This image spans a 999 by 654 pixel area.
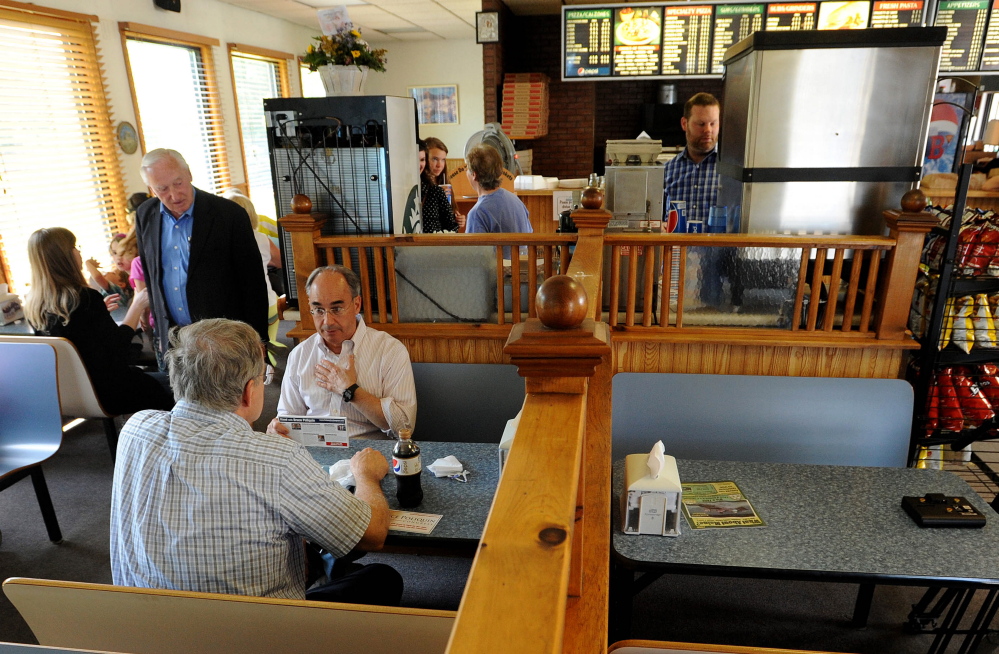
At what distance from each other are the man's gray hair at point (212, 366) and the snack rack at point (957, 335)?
2106 millimetres

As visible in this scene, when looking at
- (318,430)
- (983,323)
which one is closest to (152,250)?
(318,430)

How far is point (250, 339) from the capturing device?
1.49 meters

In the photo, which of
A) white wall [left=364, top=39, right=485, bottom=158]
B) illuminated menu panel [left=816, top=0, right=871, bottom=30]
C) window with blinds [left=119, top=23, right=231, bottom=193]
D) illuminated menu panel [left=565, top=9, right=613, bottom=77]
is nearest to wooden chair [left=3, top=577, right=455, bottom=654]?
illuminated menu panel [left=565, top=9, right=613, bottom=77]

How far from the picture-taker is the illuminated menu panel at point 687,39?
4.69m

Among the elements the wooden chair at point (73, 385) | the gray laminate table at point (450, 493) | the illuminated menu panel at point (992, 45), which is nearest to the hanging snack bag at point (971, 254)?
the gray laminate table at point (450, 493)

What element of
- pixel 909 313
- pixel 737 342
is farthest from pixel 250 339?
pixel 909 313

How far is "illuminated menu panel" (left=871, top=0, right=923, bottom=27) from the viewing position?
14.0 ft

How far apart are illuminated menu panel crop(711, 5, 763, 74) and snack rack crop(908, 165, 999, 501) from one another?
289 cm

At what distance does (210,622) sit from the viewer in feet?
3.87

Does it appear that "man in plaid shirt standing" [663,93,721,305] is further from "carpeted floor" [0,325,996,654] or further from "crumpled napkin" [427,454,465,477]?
"crumpled napkin" [427,454,465,477]

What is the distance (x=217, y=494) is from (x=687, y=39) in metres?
4.65

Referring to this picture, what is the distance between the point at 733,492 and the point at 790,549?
0.26 meters

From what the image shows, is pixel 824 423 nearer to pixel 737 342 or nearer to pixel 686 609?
pixel 737 342

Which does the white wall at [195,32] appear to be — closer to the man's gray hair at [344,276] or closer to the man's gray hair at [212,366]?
the man's gray hair at [344,276]
